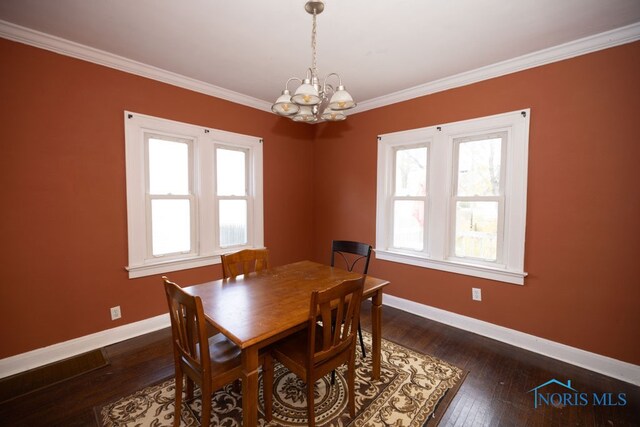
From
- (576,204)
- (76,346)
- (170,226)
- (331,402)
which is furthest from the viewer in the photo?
(170,226)

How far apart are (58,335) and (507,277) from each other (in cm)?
399

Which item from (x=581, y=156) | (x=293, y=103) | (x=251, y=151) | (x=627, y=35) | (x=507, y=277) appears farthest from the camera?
(x=251, y=151)

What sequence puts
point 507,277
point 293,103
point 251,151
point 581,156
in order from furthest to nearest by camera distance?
point 251,151, point 507,277, point 581,156, point 293,103

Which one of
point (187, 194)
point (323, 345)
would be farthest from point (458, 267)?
point (187, 194)

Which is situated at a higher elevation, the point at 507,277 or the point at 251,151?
the point at 251,151

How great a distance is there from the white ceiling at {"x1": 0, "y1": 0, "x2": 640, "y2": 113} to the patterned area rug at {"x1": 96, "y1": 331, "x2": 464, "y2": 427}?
2.62 metres

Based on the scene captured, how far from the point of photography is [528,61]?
2.38 meters

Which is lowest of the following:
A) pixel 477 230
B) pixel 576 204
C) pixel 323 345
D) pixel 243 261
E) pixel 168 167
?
pixel 323 345

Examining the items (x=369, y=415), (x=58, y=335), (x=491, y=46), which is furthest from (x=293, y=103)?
(x=58, y=335)

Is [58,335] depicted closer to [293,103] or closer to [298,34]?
[293,103]

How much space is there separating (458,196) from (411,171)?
0.63 meters

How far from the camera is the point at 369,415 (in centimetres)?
171

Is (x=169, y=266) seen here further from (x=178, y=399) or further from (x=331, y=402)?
(x=331, y=402)

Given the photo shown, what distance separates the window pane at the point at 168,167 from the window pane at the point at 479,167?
9.83 ft
